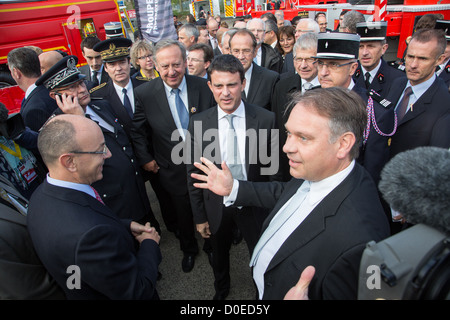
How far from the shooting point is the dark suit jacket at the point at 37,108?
3.01 metres

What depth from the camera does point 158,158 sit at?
3.17m

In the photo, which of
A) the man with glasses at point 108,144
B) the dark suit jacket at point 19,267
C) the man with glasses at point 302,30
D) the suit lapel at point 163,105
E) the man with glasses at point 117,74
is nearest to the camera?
the dark suit jacket at point 19,267

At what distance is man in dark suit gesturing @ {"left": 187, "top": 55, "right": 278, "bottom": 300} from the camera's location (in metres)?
2.39

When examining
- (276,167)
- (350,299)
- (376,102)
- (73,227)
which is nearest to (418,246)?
(350,299)

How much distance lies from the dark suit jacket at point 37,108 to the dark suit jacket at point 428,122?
148 inches

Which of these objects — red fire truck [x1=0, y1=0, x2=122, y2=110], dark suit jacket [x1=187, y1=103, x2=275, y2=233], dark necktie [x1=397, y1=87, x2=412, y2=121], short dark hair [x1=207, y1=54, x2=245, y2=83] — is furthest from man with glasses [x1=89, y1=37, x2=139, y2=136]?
red fire truck [x1=0, y1=0, x2=122, y2=110]

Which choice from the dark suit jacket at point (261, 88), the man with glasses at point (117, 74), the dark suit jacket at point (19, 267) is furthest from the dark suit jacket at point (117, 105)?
the dark suit jacket at point (19, 267)

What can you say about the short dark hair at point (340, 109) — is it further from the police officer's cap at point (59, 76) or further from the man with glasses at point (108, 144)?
the police officer's cap at point (59, 76)

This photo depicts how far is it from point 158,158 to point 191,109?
2.28 ft

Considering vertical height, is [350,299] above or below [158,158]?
above

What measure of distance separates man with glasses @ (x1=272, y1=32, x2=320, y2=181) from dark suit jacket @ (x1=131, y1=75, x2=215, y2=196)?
0.88m

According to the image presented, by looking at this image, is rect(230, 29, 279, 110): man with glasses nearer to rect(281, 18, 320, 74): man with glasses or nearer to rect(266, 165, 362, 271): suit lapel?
rect(281, 18, 320, 74): man with glasses

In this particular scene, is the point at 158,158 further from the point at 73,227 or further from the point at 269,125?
the point at 73,227

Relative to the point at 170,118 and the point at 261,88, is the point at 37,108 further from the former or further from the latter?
the point at 261,88
